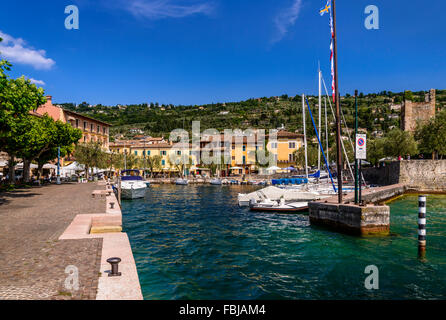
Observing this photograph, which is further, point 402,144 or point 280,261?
point 402,144

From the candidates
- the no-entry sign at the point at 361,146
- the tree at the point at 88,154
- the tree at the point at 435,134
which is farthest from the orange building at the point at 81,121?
the tree at the point at 435,134

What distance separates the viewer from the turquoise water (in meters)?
8.32

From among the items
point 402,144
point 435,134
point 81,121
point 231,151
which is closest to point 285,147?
point 231,151

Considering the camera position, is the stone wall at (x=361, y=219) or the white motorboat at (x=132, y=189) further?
the white motorboat at (x=132, y=189)

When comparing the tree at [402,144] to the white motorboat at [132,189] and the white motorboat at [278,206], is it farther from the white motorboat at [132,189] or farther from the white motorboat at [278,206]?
the white motorboat at [132,189]

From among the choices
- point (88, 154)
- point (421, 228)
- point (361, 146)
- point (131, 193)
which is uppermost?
point (88, 154)

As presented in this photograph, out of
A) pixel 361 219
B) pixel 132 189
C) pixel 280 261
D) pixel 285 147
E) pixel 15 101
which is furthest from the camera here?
pixel 285 147

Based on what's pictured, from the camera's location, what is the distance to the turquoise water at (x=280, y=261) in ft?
27.3

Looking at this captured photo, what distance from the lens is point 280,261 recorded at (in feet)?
36.3

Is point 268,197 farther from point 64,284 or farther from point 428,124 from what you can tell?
point 428,124

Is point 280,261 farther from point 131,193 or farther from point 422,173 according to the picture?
point 422,173

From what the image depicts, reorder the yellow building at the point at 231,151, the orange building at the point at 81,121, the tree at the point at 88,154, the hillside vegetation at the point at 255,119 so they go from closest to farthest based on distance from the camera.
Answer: the tree at the point at 88,154, the orange building at the point at 81,121, the yellow building at the point at 231,151, the hillside vegetation at the point at 255,119

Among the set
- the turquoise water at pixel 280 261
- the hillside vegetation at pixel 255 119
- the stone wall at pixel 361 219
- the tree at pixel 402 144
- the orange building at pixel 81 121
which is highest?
the hillside vegetation at pixel 255 119

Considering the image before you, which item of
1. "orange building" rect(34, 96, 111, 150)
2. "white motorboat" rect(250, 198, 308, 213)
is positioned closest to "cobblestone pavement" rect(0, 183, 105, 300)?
"white motorboat" rect(250, 198, 308, 213)
